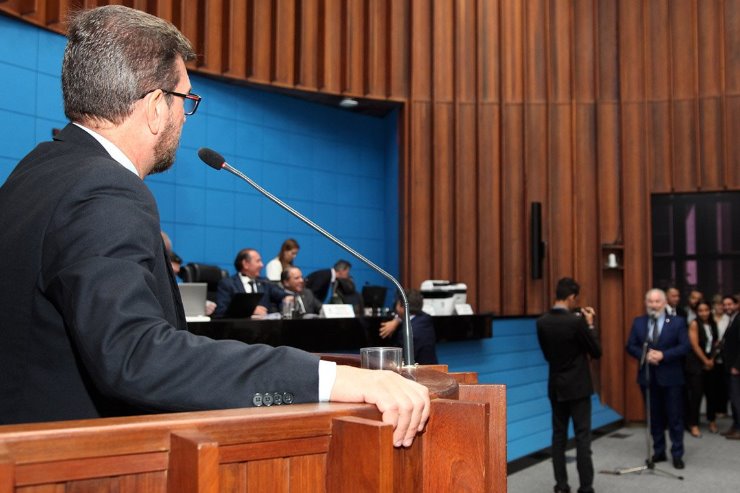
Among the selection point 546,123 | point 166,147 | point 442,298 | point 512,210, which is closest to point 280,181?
point 442,298

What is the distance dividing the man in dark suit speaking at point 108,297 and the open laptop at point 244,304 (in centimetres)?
369

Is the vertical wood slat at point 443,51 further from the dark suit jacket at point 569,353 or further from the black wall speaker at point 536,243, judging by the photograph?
the dark suit jacket at point 569,353

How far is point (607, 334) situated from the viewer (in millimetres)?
8516

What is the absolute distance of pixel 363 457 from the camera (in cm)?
83

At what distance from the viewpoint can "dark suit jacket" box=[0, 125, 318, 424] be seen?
0.90 metres

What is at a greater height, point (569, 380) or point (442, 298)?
point (442, 298)

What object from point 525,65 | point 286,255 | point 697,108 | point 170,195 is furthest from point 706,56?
point 170,195

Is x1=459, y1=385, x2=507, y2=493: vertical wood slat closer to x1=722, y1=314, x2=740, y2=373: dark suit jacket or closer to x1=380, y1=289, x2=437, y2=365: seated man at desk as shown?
x1=380, y1=289, x2=437, y2=365: seated man at desk

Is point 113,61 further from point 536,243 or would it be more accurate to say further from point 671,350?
point 536,243

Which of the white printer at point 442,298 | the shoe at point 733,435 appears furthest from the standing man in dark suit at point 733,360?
the white printer at point 442,298

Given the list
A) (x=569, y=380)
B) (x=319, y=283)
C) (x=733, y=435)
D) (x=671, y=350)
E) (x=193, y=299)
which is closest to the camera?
(x=193, y=299)

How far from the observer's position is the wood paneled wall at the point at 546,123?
848cm

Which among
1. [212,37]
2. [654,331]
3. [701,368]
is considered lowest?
[701,368]

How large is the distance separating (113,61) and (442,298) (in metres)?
5.92
